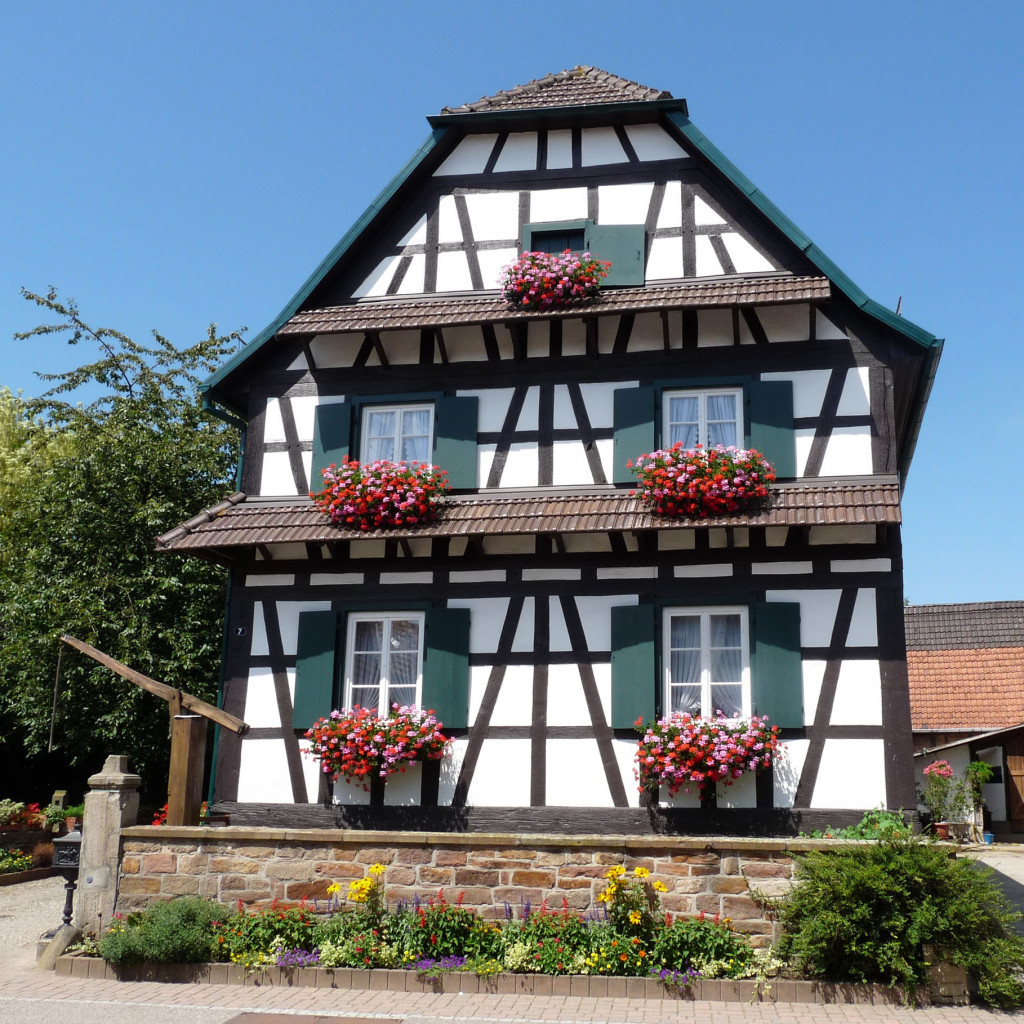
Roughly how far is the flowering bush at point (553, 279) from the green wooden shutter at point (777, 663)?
4.05 m

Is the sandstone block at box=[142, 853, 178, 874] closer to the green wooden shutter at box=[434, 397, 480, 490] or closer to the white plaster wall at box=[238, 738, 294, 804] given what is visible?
the white plaster wall at box=[238, 738, 294, 804]

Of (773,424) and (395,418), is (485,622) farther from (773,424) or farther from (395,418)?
(773,424)

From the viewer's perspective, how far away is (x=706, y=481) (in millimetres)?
11445

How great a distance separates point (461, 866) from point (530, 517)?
3.80m

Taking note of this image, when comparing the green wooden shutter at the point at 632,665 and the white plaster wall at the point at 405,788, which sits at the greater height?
the green wooden shutter at the point at 632,665

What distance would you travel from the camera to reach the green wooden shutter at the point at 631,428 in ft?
40.2

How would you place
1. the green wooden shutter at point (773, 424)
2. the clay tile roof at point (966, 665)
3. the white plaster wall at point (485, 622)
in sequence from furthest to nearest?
1. the clay tile roof at point (966, 665)
2. the white plaster wall at point (485, 622)
3. the green wooden shutter at point (773, 424)

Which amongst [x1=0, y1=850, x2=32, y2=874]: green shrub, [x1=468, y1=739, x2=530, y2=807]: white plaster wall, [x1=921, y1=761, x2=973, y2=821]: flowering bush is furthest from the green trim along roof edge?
[x1=921, y1=761, x2=973, y2=821]: flowering bush

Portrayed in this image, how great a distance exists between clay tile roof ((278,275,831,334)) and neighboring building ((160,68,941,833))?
48mm

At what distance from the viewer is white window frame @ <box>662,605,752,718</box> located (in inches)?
451

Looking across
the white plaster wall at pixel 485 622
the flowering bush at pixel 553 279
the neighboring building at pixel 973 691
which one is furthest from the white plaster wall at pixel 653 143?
the neighboring building at pixel 973 691

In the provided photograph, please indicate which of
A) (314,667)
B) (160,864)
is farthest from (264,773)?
(160,864)

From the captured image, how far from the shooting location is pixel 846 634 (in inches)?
447

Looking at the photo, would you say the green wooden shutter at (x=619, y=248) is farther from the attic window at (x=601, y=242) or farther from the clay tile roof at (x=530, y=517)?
the clay tile roof at (x=530, y=517)
